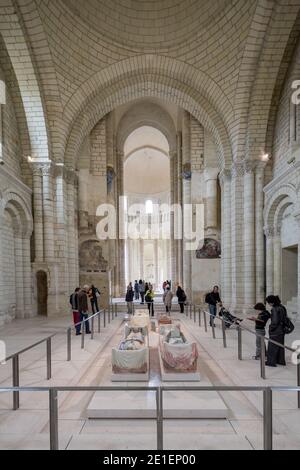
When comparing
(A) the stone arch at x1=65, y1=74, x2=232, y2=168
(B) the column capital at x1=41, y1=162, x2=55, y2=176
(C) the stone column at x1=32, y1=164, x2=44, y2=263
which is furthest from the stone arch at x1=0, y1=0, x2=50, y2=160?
(A) the stone arch at x1=65, y1=74, x2=232, y2=168

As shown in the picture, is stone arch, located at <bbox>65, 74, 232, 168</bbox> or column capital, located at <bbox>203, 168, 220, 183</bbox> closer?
stone arch, located at <bbox>65, 74, 232, 168</bbox>

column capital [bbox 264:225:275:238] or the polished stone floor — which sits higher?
column capital [bbox 264:225:275:238]

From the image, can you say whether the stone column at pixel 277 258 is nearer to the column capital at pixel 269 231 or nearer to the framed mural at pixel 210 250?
the column capital at pixel 269 231

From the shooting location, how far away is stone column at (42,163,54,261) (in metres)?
14.1

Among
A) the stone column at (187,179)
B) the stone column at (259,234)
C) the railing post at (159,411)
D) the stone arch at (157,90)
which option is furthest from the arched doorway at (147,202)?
the railing post at (159,411)

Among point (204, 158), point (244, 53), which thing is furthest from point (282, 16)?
point (204, 158)

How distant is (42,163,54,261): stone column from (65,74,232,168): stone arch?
1.40 meters

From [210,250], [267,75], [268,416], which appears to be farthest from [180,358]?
[210,250]

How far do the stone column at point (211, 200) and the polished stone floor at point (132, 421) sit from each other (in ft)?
36.0

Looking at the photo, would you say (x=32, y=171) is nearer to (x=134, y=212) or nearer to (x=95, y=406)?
(x=95, y=406)

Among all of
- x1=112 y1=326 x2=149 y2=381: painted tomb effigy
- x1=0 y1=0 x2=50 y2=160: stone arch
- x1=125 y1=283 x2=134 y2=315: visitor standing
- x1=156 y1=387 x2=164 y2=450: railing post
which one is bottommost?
x1=125 y1=283 x2=134 y2=315: visitor standing

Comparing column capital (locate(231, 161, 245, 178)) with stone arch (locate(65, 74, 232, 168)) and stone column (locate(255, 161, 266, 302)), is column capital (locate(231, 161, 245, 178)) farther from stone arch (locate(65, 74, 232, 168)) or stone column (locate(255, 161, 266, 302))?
stone arch (locate(65, 74, 232, 168))

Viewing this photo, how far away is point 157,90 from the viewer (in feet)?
52.7

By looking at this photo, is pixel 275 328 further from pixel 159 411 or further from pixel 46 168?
pixel 46 168
